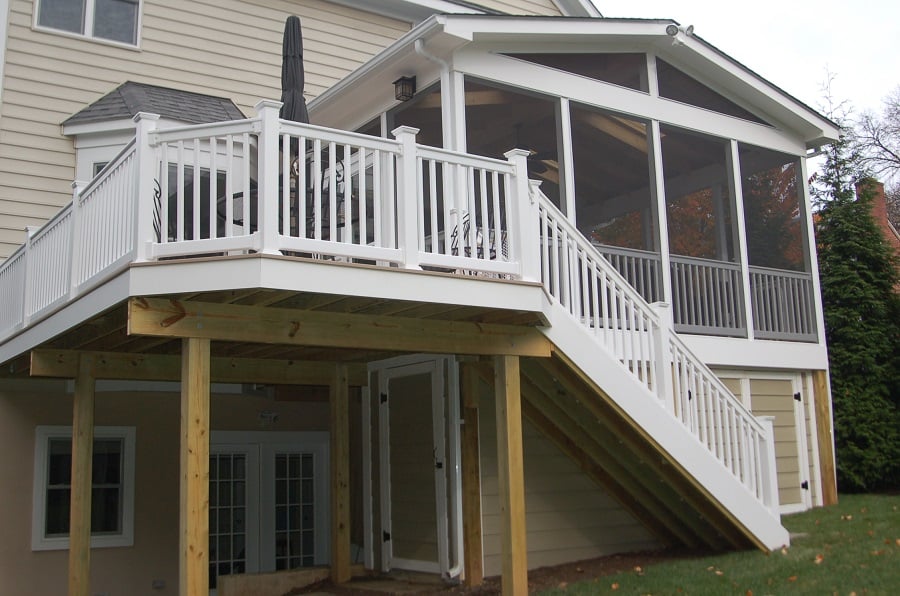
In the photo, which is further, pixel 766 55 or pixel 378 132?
pixel 766 55

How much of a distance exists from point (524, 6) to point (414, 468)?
8.64 metres

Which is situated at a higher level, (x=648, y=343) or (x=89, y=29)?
(x=89, y=29)

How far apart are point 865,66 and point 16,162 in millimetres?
41764

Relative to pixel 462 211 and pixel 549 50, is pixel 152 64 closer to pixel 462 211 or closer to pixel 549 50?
pixel 549 50

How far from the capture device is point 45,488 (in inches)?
380

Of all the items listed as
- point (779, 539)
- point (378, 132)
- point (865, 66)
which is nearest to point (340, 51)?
point (378, 132)

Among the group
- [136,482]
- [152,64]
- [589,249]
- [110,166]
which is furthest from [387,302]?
[152,64]

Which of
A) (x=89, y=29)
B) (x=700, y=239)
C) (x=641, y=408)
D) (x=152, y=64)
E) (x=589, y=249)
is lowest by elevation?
(x=641, y=408)

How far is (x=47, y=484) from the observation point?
9742 mm

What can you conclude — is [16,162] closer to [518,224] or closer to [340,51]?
[340,51]

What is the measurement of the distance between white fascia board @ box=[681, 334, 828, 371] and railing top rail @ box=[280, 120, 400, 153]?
4.84 metres

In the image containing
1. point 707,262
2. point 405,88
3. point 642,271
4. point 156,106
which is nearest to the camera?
point 405,88

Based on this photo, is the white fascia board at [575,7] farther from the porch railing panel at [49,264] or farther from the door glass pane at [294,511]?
the porch railing panel at [49,264]

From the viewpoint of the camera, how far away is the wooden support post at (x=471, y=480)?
827 cm
